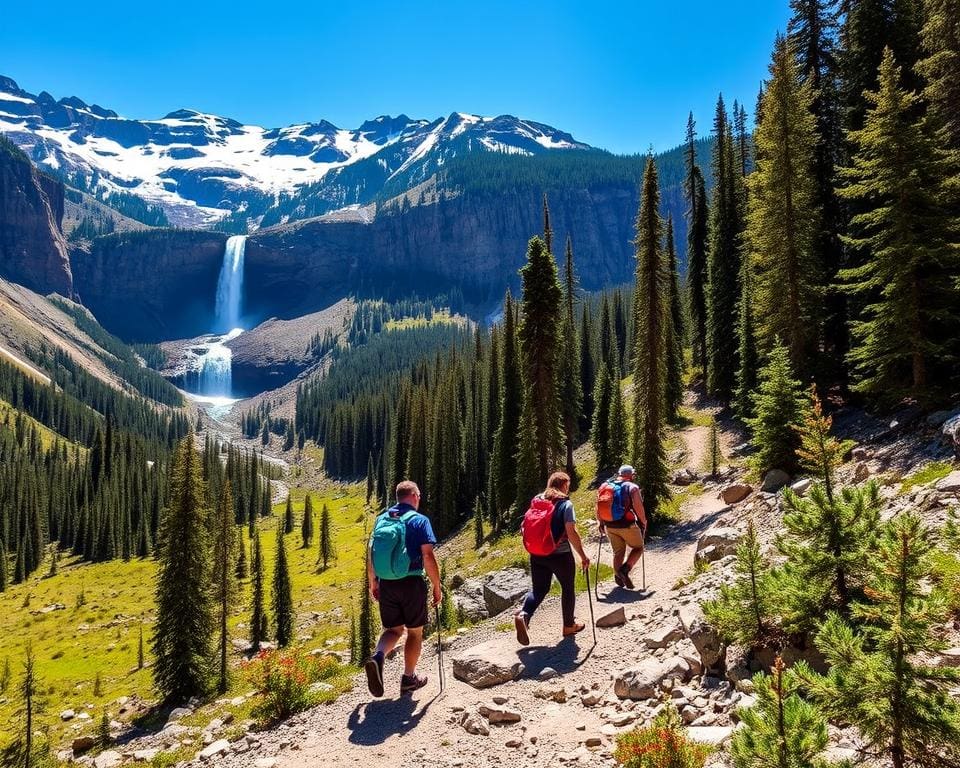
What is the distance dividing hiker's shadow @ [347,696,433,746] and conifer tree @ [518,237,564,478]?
870 inches

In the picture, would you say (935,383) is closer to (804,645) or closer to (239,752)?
(804,645)

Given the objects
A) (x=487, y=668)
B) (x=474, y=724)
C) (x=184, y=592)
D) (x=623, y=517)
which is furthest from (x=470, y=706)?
(x=184, y=592)

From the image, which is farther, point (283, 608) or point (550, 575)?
point (283, 608)

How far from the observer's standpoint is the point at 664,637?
9.47m

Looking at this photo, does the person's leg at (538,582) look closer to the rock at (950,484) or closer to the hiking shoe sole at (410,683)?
the hiking shoe sole at (410,683)

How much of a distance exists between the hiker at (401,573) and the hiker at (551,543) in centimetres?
202

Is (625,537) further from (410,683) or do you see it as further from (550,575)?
(410,683)

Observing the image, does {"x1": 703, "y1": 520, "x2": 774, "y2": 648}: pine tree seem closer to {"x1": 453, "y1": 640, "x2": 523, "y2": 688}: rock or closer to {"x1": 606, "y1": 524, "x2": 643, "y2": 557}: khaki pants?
{"x1": 453, "y1": 640, "x2": 523, "y2": 688}: rock

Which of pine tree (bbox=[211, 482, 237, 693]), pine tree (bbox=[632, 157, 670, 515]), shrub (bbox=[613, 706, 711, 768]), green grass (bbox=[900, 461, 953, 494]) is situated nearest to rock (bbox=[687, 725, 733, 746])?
shrub (bbox=[613, 706, 711, 768])

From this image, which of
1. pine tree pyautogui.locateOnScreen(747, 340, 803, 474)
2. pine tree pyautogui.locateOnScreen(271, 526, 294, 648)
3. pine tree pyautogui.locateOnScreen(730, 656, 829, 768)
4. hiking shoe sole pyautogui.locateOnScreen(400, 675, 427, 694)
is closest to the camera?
pine tree pyautogui.locateOnScreen(730, 656, 829, 768)

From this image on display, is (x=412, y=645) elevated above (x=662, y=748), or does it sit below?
below

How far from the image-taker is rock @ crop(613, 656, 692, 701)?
7.95 meters

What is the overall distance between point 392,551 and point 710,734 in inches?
181

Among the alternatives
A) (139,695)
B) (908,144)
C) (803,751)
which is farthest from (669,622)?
(139,695)
